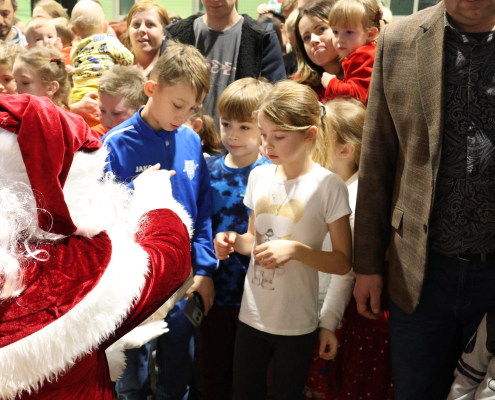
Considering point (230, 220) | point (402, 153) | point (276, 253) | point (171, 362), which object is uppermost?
point (402, 153)

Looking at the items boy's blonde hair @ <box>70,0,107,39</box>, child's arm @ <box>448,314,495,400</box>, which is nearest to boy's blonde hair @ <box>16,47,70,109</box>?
boy's blonde hair @ <box>70,0,107,39</box>

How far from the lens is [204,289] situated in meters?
2.08

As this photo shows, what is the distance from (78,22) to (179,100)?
2462mm

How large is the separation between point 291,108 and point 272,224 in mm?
425

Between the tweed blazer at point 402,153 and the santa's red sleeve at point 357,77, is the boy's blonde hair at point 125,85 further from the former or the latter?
the tweed blazer at point 402,153

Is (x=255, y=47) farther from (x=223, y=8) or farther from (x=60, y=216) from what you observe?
(x=60, y=216)

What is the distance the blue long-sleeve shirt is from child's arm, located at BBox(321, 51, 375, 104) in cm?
80

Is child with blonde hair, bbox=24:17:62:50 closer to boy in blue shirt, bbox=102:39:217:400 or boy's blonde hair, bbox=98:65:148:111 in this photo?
boy's blonde hair, bbox=98:65:148:111

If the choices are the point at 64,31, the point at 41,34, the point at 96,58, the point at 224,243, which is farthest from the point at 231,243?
the point at 64,31

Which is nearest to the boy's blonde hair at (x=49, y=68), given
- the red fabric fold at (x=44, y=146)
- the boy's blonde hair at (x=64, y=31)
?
the red fabric fold at (x=44, y=146)

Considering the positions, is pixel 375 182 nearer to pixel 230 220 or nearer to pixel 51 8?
pixel 230 220

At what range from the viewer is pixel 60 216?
1060 mm

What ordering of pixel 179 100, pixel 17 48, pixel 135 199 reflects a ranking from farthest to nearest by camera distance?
pixel 17 48 → pixel 179 100 → pixel 135 199

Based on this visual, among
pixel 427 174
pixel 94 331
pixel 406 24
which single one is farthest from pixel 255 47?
pixel 94 331
